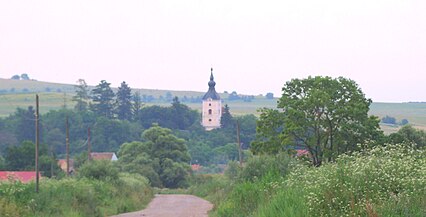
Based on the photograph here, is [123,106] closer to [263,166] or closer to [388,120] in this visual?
[388,120]

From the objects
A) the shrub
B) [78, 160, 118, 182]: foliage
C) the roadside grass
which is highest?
the roadside grass

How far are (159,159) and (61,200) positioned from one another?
5344cm

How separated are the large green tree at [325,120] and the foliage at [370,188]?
30.8m

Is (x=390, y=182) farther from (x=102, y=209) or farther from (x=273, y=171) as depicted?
(x=102, y=209)

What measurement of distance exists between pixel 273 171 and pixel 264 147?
24273 millimetres

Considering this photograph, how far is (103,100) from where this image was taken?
516ft

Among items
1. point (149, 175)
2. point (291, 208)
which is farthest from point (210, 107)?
point (291, 208)

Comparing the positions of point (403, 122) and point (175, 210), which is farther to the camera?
point (403, 122)

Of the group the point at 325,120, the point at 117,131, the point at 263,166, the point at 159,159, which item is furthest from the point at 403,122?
the point at 263,166

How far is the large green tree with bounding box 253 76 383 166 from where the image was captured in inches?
1875

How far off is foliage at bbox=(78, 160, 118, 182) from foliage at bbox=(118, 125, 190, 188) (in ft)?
110

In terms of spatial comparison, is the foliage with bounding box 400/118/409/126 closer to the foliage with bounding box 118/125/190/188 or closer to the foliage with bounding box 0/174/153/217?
the foliage with bounding box 118/125/190/188

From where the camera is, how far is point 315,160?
47.6 m

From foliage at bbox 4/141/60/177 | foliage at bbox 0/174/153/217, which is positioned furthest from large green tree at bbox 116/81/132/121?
foliage at bbox 0/174/153/217
